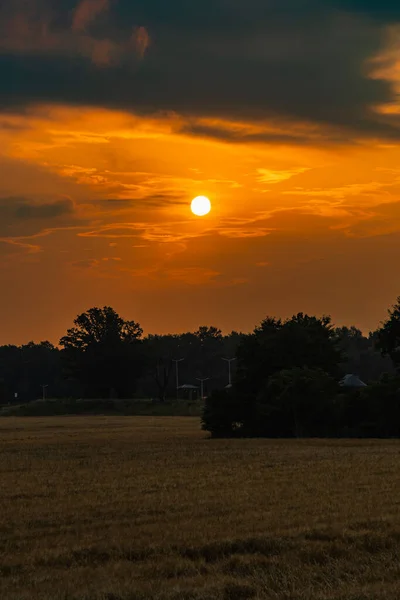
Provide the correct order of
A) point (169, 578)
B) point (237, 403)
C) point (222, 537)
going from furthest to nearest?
1. point (237, 403)
2. point (222, 537)
3. point (169, 578)

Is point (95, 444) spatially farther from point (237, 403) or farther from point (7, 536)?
point (7, 536)

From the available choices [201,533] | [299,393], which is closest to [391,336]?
[299,393]

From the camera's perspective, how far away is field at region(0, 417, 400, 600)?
15.6 m

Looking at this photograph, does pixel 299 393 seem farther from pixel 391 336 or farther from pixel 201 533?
pixel 201 533

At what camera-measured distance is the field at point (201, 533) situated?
15.6m

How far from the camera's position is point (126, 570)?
1678 centimetres

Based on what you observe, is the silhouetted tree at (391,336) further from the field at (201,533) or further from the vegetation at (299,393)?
the field at (201,533)

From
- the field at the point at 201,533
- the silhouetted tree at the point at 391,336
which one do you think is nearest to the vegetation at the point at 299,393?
the silhouetted tree at the point at 391,336

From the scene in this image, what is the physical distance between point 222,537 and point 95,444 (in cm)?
4198

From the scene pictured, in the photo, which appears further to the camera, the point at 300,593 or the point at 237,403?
the point at 237,403

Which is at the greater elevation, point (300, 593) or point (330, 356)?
point (330, 356)

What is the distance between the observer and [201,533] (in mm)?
20062

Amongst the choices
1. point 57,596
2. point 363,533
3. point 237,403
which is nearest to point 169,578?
point 57,596

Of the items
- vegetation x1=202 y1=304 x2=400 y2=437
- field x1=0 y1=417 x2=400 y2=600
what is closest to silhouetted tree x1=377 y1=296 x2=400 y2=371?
vegetation x1=202 y1=304 x2=400 y2=437
